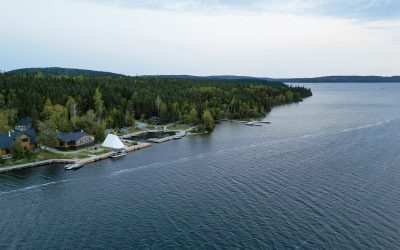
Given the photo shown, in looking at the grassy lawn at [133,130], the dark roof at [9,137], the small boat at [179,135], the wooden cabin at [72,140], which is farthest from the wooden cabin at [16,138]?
the small boat at [179,135]

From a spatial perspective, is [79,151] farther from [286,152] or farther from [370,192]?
[370,192]

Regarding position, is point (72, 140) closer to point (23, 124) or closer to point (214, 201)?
point (23, 124)

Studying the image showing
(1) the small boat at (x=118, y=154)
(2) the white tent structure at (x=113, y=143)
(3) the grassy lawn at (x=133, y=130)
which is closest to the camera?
(1) the small boat at (x=118, y=154)

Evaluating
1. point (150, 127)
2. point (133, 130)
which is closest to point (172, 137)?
point (133, 130)

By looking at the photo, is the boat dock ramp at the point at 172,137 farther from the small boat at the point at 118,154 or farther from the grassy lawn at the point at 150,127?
the small boat at the point at 118,154

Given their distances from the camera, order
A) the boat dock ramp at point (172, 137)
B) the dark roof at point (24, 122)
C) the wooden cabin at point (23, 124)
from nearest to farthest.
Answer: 1. the boat dock ramp at point (172, 137)
2. the wooden cabin at point (23, 124)
3. the dark roof at point (24, 122)

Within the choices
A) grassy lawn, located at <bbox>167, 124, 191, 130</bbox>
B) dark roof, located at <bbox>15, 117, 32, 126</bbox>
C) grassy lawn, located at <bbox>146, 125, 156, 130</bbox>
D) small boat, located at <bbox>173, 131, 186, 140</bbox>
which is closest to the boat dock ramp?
small boat, located at <bbox>173, 131, 186, 140</bbox>

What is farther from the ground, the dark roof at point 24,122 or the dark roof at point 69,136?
the dark roof at point 24,122

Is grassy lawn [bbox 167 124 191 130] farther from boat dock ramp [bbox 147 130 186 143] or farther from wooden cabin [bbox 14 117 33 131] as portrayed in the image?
wooden cabin [bbox 14 117 33 131]
